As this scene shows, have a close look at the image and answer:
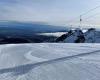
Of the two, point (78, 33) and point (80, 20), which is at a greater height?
point (80, 20)

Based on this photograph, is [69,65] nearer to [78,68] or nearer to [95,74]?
[78,68]

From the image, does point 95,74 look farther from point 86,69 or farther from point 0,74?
point 0,74

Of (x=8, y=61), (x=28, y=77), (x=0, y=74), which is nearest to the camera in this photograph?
(x=28, y=77)

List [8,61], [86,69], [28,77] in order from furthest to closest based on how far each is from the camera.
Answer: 1. [8,61]
2. [86,69]
3. [28,77]

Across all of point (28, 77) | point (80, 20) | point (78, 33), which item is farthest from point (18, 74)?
point (78, 33)

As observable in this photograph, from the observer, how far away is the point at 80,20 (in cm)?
1781

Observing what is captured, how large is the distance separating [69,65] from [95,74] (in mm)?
560

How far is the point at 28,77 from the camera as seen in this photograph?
2.56 m

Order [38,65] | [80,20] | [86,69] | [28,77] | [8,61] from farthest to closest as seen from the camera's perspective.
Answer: [80,20], [8,61], [38,65], [86,69], [28,77]

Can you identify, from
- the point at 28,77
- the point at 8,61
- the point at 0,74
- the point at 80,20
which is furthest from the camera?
the point at 80,20

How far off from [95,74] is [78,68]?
36 centimetres

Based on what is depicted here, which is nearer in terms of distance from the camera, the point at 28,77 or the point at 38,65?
the point at 28,77

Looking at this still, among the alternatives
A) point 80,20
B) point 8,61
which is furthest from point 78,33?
point 8,61

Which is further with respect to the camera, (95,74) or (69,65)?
(69,65)
